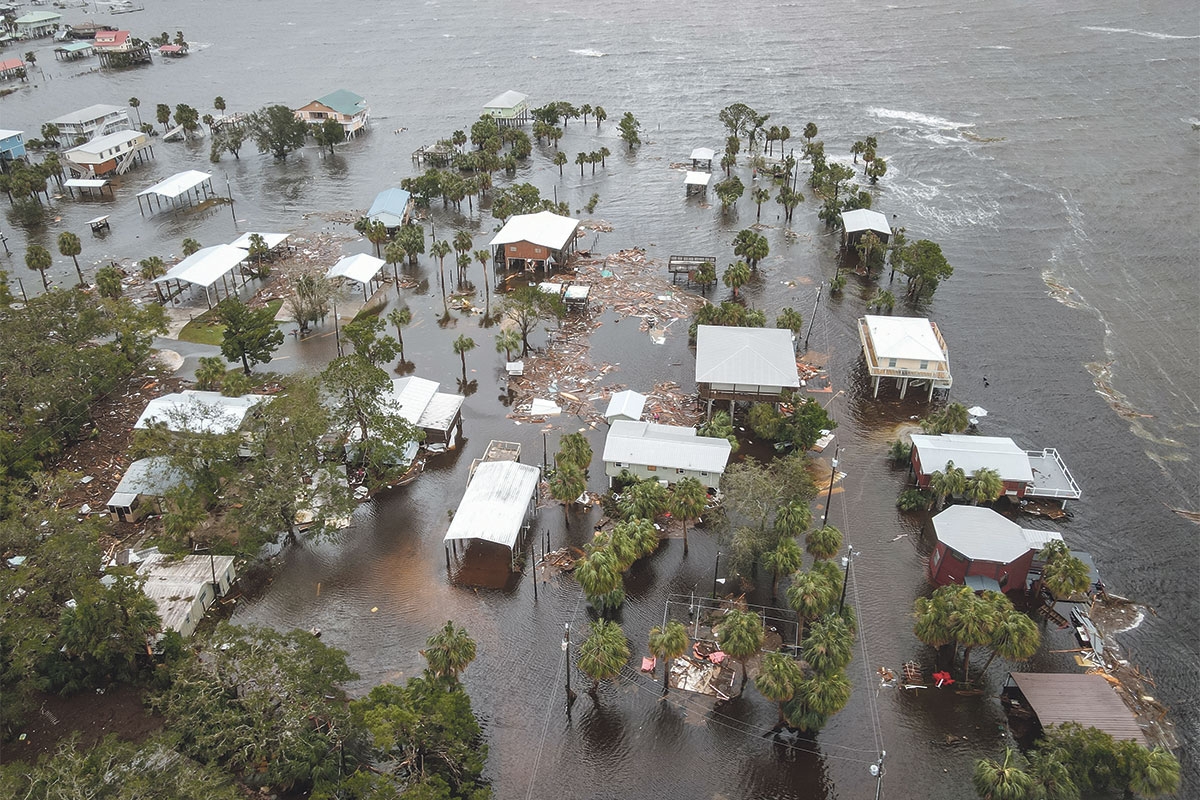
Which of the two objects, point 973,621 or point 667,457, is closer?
point 973,621

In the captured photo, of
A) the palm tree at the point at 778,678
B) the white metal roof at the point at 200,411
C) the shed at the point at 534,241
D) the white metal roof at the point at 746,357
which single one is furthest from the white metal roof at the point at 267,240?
the palm tree at the point at 778,678

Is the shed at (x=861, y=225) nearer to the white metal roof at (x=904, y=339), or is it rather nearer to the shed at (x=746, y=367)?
the white metal roof at (x=904, y=339)

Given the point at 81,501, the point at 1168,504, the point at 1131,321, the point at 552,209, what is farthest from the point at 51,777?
the point at 1131,321

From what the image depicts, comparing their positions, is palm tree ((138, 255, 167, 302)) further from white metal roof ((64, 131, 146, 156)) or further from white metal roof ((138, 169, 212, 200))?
white metal roof ((64, 131, 146, 156))

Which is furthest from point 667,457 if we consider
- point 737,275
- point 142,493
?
point 142,493

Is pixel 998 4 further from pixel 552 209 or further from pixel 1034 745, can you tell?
pixel 1034 745

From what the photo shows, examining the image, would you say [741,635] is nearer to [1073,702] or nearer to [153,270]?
[1073,702]
